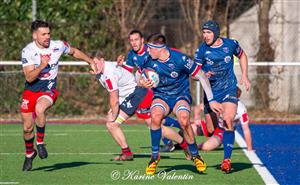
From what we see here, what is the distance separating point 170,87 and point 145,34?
11775 millimetres

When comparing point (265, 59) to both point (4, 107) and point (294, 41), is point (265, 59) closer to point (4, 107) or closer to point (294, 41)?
point (294, 41)

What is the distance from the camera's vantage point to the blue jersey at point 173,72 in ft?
36.4

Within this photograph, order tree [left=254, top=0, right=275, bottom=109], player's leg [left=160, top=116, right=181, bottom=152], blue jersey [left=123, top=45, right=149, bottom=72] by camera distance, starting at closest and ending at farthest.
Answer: blue jersey [left=123, top=45, right=149, bottom=72]
player's leg [left=160, top=116, right=181, bottom=152]
tree [left=254, top=0, right=275, bottom=109]

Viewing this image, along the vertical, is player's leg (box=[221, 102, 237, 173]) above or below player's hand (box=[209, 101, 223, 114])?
below

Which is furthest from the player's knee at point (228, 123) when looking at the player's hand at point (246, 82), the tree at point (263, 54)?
the tree at point (263, 54)

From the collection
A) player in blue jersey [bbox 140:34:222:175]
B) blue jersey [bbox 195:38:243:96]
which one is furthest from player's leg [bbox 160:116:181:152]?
player in blue jersey [bbox 140:34:222:175]

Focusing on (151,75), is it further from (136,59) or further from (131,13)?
(131,13)

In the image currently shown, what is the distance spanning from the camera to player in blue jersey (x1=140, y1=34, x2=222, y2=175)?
36.4 feet

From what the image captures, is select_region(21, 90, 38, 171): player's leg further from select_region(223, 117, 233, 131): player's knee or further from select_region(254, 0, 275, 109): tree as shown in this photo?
select_region(254, 0, 275, 109): tree

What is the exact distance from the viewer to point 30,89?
11.7 m

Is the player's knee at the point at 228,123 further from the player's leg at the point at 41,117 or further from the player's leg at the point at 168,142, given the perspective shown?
the player's leg at the point at 41,117

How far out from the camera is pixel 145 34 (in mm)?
22969

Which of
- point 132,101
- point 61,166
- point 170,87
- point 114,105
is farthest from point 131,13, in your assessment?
point 170,87

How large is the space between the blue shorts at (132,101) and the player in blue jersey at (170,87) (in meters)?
1.59
